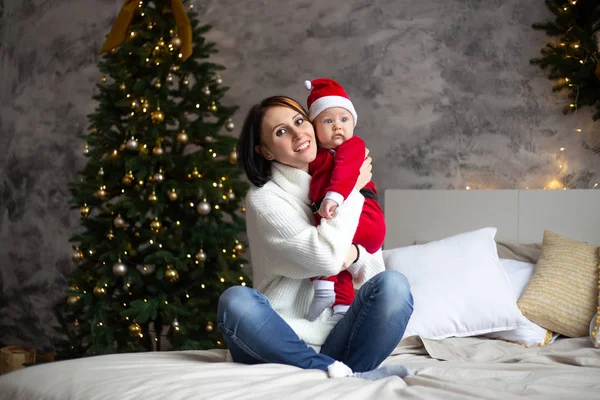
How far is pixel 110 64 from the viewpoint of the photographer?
3053 millimetres

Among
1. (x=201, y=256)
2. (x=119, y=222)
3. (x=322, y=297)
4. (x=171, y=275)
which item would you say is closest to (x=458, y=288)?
(x=322, y=297)

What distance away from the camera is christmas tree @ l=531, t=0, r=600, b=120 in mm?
2893

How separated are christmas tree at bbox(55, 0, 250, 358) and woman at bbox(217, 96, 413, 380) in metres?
1.05

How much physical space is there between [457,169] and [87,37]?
2.45 m

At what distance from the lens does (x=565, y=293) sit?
232 centimetres

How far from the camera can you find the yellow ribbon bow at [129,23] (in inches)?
117

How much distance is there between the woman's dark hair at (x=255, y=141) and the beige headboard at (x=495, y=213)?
135 cm

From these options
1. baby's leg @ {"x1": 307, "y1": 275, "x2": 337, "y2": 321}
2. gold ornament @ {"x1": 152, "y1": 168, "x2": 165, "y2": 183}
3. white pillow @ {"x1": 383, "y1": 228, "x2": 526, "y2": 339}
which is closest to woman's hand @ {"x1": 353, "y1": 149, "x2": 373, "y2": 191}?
baby's leg @ {"x1": 307, "y1": 275, "x2": 337, "y2": 321}

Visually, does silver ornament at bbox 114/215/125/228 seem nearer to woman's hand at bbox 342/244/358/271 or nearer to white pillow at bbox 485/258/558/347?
woman's hand at bbox 342/244/358/271

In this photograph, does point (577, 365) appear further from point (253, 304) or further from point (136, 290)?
point (136, 290)

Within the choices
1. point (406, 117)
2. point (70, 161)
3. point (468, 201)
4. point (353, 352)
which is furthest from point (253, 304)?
point (70, 161)

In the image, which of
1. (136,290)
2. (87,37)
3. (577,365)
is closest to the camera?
(577,365)

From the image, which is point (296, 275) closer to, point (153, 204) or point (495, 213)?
point (153, 204)

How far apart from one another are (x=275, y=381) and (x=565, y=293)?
4.32 ft
